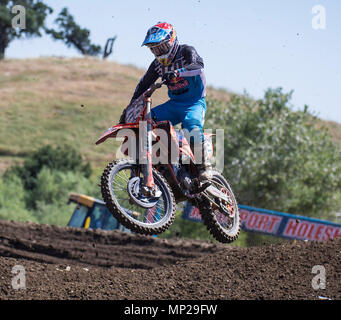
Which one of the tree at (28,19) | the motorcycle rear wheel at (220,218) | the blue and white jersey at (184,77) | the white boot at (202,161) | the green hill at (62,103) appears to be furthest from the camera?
the green hill at (62,103)

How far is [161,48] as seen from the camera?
6.96 meters

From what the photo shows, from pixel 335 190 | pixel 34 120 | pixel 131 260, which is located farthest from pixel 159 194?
pixel 34 120

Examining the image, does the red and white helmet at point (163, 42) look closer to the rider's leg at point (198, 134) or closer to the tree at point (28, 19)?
the rider's leg at point (198, 134)

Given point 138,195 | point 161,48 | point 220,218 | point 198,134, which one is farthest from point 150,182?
point 220,218

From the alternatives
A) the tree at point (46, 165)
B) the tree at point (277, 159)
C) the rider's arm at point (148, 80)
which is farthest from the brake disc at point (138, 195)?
the tree at point (46, 165)

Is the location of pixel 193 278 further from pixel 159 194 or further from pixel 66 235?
pixel 66 235

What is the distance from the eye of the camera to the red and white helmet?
6.77 m

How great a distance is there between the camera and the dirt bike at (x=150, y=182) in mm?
6664

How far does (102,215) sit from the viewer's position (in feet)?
54.3

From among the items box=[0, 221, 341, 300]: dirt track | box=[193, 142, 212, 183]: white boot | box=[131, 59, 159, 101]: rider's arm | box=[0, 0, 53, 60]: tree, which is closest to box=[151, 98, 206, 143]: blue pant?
box=[193, 142, 212, 183]: white boot

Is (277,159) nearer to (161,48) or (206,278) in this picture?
(206,278)

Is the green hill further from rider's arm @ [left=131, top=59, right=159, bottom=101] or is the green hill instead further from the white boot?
the white boot

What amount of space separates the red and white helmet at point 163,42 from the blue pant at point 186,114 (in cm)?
58

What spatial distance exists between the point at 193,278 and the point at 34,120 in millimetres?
50759
